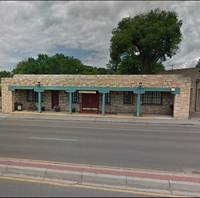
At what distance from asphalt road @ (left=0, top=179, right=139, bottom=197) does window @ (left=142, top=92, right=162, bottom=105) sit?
18811 millimetres

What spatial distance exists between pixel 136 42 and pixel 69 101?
2031cm

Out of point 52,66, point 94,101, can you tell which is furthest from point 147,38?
point 52,66

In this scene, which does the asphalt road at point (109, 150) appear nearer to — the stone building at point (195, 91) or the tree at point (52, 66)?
the stone building at point (195, 91)

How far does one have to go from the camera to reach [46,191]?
189 inches

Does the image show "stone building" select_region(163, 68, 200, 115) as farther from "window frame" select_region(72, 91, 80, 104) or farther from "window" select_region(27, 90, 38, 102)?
"window" select_region(27, 90, 38, 102)

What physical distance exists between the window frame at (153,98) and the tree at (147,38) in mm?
15812

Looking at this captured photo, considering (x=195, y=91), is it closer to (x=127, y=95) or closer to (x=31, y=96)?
(x=127, y=95)

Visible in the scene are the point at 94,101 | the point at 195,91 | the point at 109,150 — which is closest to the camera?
the point at 109,150

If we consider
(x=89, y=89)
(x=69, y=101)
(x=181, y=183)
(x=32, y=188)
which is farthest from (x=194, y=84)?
(x=32, y=188)

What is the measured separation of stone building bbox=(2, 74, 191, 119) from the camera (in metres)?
20.9

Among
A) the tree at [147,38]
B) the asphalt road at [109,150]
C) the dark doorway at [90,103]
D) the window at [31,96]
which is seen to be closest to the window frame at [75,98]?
the dark doorway at [90,103]

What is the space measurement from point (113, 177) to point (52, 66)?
66063 mm

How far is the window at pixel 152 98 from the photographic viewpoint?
2292 centimetres

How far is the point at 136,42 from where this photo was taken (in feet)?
128
